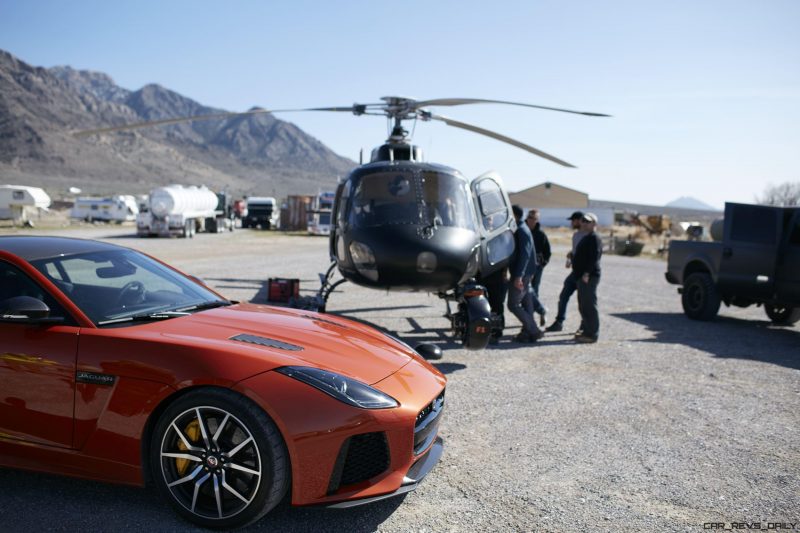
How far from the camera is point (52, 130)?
14125 cm

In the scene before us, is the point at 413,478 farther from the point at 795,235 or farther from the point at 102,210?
the point at 102,210

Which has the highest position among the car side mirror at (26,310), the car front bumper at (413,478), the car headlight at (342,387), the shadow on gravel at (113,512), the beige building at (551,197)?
the beige building at (551,197)

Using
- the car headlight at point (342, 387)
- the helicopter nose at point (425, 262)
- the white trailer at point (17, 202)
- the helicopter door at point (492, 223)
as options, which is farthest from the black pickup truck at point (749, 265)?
the white trailer at point (17, 202)

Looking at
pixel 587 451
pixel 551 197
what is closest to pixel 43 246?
pixel 587 451

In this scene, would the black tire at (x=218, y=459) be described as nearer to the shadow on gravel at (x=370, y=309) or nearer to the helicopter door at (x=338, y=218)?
the helicopter door at (x=338, y=218)

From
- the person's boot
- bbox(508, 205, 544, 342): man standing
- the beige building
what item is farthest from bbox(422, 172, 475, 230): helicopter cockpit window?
the beige building

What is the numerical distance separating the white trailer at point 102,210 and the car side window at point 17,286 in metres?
48.9

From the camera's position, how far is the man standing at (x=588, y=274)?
28.4ft

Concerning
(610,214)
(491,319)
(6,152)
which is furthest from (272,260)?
(6,152)

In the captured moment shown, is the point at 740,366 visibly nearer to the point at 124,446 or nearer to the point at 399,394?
the point at 399,394

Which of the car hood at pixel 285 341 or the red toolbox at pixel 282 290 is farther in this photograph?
the red toolbox at pixel 282 290

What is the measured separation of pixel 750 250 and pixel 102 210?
4939 centimetres

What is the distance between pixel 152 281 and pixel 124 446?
1.51 m

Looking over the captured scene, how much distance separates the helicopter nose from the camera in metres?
7.50
